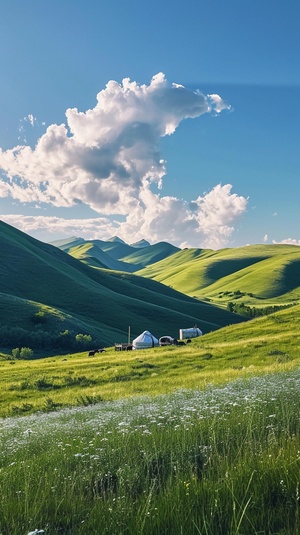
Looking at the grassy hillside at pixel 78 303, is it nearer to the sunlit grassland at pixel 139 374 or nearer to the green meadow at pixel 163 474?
the sunlit grassland at pixel 139 374

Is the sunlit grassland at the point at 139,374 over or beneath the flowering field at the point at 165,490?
beneath

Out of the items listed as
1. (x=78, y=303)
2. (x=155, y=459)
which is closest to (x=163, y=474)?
(x=155, y=459)

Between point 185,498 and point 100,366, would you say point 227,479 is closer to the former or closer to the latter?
point 185,498

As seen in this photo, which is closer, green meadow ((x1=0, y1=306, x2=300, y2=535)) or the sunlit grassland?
green meadow ((x1=0, y1=306, x2=300, y2=535))

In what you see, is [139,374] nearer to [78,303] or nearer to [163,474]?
[163,474]

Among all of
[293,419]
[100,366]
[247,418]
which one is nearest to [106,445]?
[247,418]

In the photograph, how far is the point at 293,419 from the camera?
850cm

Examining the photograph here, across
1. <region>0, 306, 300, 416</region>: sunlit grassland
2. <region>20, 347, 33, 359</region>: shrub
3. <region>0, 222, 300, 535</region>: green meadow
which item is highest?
<region>0, 222, 300, 535</region>: green meadow

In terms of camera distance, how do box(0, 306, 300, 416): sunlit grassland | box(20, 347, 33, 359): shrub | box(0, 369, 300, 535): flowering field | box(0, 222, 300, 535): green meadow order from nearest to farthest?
1. box(0, 369, 300, 535): flowering field
2. box(0, 222, 300, 535): green meadow
3. box(0, 306, 300, 416): sunlit grassland
4. box(20, 347, 33, 359): shrub

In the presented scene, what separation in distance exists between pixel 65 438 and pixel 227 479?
705cm

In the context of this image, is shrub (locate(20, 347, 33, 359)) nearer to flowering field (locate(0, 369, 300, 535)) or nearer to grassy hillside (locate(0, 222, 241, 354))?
grassy hillside (locate(0, 222, 241, 354))

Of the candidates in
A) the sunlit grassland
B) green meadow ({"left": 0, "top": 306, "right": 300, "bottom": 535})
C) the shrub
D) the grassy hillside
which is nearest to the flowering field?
green meadow ({"left": 0, "top": 306, "right": 300, "bottom": 535})

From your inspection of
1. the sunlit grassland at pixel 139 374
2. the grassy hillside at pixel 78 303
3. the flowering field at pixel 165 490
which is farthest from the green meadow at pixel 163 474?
the grassy hillside at pixel 78 303

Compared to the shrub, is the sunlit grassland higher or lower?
higher
